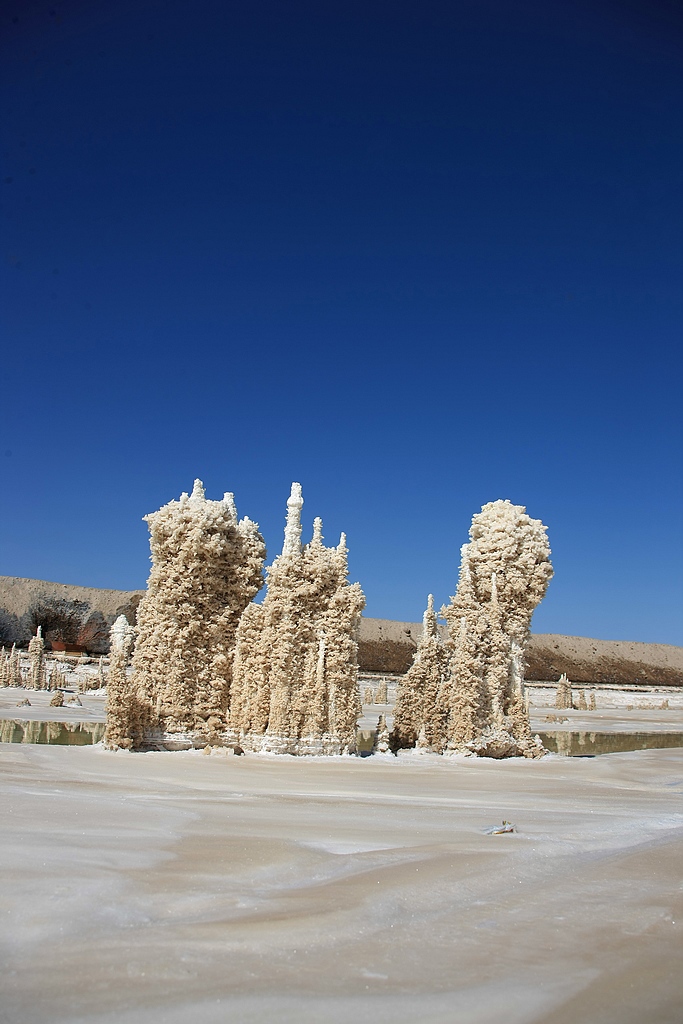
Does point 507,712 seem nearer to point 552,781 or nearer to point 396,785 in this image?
point 552,781

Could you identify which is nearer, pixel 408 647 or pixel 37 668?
pixel 37 668

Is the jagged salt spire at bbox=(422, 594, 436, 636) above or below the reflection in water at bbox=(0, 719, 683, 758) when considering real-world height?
above

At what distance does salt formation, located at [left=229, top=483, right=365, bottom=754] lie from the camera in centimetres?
1470

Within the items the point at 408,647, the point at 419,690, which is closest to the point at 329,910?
the point at 419,690

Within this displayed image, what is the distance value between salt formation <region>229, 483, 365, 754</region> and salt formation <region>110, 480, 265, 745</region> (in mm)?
712

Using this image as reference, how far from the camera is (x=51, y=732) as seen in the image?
20.3 meters

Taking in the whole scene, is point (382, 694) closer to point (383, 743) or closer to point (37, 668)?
point (37, 668)

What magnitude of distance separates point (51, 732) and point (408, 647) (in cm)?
4964

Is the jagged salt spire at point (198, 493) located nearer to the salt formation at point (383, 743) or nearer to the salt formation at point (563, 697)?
the salt formation at point (383, 743)

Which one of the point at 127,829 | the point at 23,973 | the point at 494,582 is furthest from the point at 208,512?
the point at 23,973

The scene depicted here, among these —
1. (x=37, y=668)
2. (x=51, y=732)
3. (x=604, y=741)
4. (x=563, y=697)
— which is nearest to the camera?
(x=51, y=732)

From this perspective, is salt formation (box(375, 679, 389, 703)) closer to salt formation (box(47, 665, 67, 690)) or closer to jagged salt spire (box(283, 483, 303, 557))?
salt formation (box(47, 665, 67, 690))

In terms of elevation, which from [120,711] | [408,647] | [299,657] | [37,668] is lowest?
[120,711]

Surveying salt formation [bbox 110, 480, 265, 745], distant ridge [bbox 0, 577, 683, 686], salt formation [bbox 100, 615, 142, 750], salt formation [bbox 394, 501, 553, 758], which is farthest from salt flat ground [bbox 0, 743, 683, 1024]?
distant ridge [bbox 0, 577, 683, 686]
